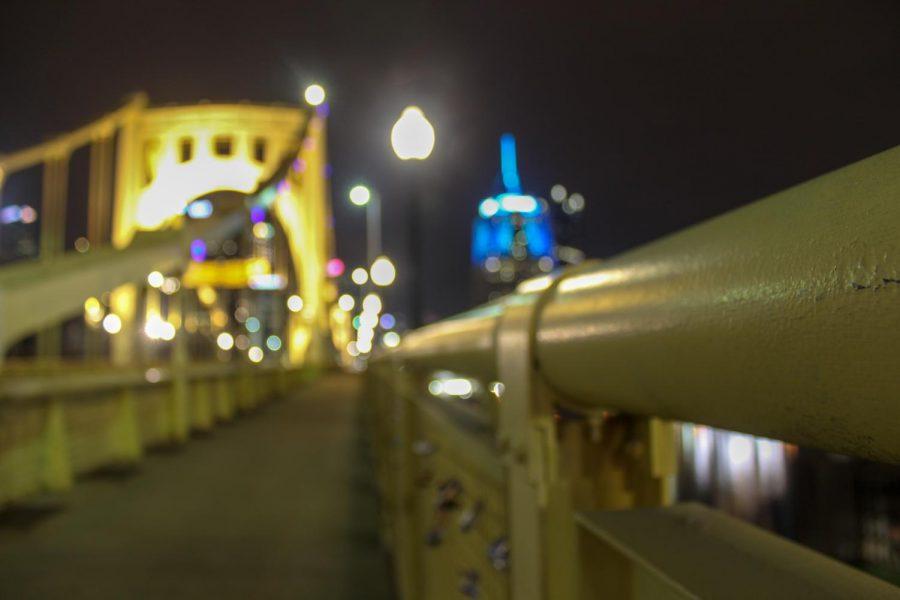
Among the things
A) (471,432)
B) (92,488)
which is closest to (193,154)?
(92,488)

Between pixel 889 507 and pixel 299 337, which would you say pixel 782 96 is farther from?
pixel 299 337

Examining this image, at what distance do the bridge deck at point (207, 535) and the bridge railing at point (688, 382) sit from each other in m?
3.57

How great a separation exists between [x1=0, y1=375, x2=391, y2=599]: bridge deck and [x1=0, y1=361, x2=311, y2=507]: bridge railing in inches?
12.8

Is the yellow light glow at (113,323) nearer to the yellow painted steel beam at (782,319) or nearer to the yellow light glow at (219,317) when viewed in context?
the yellow light glow at (219,317)

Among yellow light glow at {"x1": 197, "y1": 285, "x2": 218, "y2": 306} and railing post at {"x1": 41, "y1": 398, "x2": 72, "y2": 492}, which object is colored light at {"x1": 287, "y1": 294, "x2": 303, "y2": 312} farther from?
railing post at {"x1": 41, "y1": 398, "x2": 72, "y2": 492}

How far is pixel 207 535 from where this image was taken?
600 centimetres

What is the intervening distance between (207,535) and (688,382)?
18.9ft

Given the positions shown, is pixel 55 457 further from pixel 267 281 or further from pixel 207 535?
pixel 267 281

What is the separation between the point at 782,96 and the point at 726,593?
2.03 ft

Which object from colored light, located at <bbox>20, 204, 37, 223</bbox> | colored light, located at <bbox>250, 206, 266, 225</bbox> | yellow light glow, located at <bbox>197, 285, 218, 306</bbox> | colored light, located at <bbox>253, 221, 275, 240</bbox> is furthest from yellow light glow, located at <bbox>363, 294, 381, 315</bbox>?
colored light, located at <bbox>20, 204, 37, 223</bbox>

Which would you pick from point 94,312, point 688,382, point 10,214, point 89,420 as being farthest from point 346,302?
point 688,382

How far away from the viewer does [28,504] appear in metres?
6.93

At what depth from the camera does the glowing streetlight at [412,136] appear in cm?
825

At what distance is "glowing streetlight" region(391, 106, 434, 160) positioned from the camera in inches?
325
